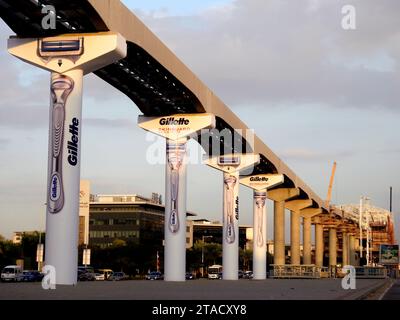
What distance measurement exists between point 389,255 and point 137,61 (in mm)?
94974

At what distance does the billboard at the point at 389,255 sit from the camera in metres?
128

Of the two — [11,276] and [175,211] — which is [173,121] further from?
[11,276]

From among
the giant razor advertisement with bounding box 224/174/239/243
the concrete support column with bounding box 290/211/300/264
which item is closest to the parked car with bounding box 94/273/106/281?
the giant razor advertisement with bounding box 224/174/239/243

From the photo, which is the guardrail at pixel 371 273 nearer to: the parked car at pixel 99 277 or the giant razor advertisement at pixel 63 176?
the parked car at pixel 99 277

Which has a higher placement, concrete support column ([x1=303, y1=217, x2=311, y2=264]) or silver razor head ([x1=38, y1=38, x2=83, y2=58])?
silver razor head ([x1=38, y1=38, x2=83, y2=58])

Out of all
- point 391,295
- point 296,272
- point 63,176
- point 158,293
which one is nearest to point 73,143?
point 63,176

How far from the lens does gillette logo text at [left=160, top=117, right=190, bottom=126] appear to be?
173ft

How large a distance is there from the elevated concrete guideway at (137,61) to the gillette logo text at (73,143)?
13.6 ft

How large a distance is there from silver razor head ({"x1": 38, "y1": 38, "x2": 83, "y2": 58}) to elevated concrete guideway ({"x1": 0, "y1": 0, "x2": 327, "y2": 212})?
2.12 feet

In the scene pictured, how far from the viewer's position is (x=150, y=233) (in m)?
194

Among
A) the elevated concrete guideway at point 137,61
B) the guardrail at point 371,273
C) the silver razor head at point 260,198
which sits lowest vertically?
the guardrail at point 371,273

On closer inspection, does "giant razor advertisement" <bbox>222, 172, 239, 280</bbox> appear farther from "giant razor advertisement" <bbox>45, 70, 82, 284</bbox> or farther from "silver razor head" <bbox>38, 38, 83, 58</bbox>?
"silver razor head" <bbox>38, 38, 83, 58</bbox>

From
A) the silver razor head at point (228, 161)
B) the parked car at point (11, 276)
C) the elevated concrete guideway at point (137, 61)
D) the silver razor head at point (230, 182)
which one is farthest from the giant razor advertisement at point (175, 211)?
the parked car at point (11, 276)

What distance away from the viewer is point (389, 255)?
422ft
